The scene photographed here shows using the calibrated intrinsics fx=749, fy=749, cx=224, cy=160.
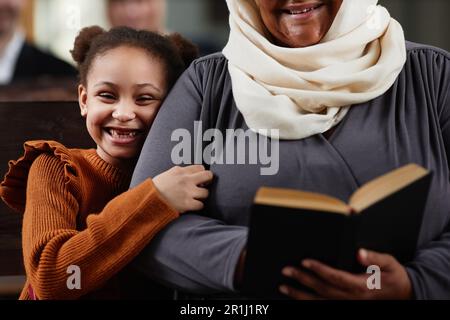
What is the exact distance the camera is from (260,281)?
1290 millimetres

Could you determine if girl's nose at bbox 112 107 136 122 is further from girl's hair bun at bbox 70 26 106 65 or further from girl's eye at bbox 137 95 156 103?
girl's hair bun at bbox 70 26 106 65

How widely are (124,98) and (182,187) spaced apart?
0.99 feet

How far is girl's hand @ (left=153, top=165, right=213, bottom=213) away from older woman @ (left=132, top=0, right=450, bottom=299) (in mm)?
31

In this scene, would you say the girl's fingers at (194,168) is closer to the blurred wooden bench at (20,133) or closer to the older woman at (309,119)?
the older woman at (309,119)

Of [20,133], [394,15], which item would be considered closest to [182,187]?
[20,133]

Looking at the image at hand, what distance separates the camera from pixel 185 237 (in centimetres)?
139

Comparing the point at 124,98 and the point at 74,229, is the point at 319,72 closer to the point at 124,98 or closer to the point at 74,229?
the point at 124,98

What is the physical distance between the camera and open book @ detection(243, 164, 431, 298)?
118cm

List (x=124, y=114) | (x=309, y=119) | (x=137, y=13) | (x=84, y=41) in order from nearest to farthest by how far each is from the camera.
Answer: (x=309, y=119) → (x=124, y=114) → (x=84, y=41) → (x=137, y=13)

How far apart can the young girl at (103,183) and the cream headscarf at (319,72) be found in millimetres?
183

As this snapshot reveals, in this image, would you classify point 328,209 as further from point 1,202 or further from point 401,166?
point 1,202

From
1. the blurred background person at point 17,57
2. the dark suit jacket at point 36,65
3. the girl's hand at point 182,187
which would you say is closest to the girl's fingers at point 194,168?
the girl's hand at point 182,187

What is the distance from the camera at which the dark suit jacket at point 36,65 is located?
3.62 m

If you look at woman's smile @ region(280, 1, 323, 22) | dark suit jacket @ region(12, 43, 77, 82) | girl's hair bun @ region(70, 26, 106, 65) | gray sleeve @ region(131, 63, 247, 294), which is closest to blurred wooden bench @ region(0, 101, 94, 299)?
girl's hair bun @ region(70, 26, 106, 65)
